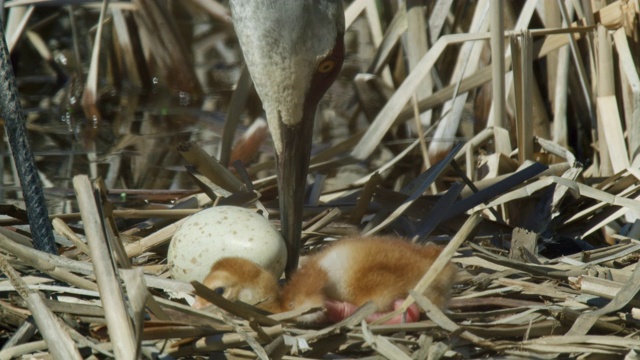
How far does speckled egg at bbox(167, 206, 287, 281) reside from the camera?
2334 mm

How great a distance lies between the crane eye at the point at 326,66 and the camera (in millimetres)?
2556

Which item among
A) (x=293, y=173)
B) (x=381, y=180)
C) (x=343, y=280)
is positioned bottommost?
(x=381, y=180)

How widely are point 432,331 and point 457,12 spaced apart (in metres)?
2.26

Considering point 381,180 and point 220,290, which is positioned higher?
point 220,290

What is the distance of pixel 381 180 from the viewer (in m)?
3.55

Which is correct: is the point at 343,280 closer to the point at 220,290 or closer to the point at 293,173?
the point at 220,290

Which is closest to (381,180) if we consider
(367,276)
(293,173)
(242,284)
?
(293,173)

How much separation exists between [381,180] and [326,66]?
3.42 ft

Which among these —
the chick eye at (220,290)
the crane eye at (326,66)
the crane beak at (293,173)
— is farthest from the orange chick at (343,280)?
the crane eye at (326,66)

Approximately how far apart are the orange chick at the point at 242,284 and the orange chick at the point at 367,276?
0.03 meters

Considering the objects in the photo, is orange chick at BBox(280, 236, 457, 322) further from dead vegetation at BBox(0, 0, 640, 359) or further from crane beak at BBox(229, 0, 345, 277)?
crane beak at BBox(229, 0, 345, 277)

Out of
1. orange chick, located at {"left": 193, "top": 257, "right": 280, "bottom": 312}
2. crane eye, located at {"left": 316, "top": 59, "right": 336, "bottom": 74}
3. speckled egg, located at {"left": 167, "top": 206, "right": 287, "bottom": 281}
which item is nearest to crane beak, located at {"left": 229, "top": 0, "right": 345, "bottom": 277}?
crane eye, located at {"left": 316, "top": 59, "right": 336, "bottom": 74}

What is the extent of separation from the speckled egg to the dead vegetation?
0.09m

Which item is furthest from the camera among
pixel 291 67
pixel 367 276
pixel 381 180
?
pixel 381 180
